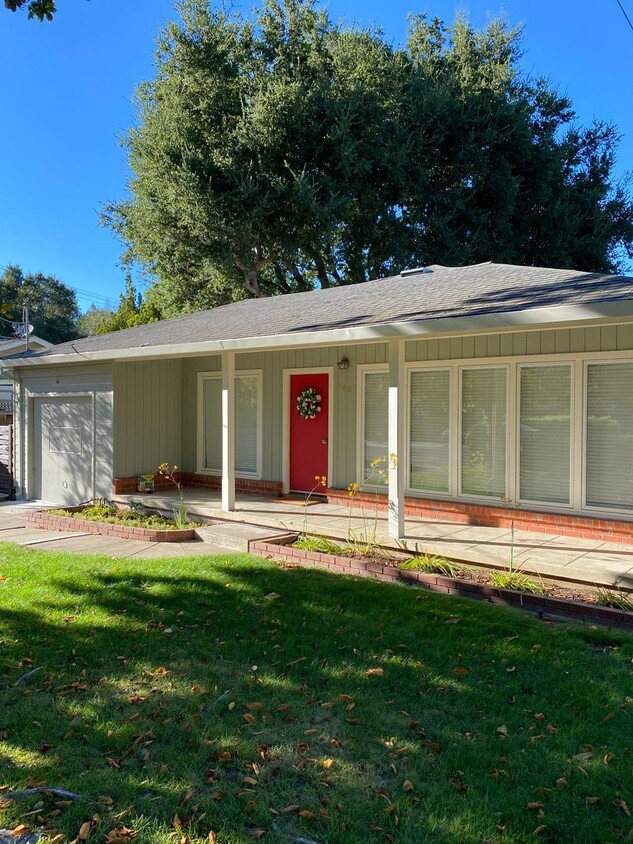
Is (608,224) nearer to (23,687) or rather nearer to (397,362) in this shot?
(397,362)

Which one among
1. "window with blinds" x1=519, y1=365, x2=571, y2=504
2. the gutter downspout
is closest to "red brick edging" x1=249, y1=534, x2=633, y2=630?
"window with blinds" x1=519, y1=365, x2=571, y2=504

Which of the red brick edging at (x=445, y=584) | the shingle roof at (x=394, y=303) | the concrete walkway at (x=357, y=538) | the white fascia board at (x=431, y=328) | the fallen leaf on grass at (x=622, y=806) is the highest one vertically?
the shingle roof at (x=394, y=303)

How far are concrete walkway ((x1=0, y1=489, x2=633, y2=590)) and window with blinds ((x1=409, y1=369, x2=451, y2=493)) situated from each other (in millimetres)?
697

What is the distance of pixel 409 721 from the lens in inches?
132

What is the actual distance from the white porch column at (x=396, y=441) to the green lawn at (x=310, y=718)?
59.8 inches

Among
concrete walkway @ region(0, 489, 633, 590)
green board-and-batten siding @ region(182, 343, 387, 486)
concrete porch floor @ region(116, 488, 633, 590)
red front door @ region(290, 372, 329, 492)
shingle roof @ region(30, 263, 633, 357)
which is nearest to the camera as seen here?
concrete porch floor @ region(116, 488, 633, 590)

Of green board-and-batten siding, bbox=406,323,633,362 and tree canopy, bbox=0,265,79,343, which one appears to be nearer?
green board-and-batten siding, bbox=406,323,633,362

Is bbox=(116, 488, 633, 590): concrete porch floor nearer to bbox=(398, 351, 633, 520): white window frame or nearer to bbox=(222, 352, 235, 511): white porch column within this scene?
bbox=(222, 352, 235, 511): white porch column

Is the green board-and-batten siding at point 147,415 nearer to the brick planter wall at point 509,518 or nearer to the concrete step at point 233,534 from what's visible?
the concrete step at point 233,534

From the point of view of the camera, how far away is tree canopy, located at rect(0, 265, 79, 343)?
40906 millimetres

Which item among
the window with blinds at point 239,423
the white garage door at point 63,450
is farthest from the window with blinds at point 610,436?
the white garage door at point 63,450

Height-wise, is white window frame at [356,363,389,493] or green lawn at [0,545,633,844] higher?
white window frame at [356,363,389,493]

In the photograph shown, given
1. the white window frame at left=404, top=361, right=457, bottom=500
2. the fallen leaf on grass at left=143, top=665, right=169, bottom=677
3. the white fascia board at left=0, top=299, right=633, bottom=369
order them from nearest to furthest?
the fallen leaf on grass at left=143, top=665, right=169, bottom=677, the white fascia board at left=0, top=299, right=633, bottom=369, the white window frame at left=404, top=361, right=457, bottom=500

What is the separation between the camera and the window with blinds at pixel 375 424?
9102 mm
